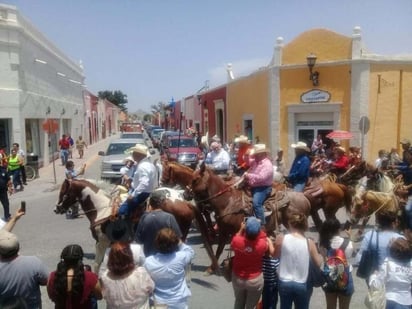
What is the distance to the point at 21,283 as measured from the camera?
13.3ft

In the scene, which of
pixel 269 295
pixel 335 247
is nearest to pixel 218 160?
pixel 269 295

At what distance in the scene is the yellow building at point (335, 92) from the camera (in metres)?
18.6

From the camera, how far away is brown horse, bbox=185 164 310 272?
746cm

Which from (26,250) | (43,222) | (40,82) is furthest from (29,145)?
(26,250)

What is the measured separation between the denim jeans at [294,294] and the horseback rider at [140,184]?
3.13m

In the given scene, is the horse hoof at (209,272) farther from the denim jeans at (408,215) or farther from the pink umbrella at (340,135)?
the pink umbrella at (340,135)

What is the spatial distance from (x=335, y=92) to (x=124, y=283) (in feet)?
56.0

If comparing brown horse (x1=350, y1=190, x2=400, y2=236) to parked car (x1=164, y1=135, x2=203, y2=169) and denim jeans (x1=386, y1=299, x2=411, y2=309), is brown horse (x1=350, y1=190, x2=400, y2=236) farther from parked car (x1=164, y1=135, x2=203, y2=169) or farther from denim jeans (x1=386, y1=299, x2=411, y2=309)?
parked car (x1=164, y1=135, x2=203, y2=169)

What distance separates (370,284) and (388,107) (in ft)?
53.1

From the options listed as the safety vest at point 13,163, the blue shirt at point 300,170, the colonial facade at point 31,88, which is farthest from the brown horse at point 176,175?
the colonial facade at point 31,88

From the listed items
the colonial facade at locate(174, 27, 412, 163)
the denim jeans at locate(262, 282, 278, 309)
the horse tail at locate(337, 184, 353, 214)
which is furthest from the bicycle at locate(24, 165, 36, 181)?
the denim jeans at locate(262, 282, 278, 309)

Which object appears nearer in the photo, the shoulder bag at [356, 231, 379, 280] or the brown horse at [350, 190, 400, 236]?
the shoulder bag at [356, 231, 379, 280]

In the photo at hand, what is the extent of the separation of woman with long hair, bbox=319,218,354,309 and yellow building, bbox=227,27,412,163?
45.5 ft

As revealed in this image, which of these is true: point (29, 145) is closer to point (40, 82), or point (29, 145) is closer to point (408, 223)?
point (40, 82)
